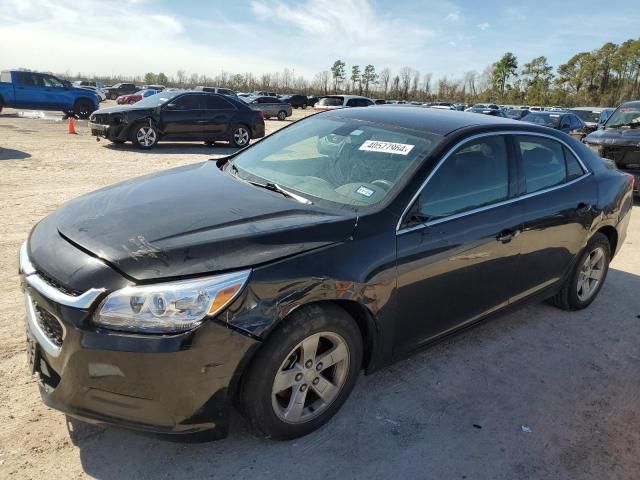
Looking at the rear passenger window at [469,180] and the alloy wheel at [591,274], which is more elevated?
the rear passenger window at [469,180]

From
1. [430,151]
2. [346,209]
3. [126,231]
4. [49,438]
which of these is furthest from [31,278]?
[430,151]

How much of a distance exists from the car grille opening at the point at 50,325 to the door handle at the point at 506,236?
260 centimetres

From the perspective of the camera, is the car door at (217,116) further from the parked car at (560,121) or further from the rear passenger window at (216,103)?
the parked car at (560,121)

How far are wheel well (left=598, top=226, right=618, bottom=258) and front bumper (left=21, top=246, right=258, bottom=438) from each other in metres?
3.70

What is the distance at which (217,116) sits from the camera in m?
14.6

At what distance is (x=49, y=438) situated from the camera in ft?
8.52

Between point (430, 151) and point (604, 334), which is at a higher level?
point (430, 151)

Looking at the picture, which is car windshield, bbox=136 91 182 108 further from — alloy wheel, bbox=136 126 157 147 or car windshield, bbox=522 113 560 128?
car windshield, bbox=522 113 560 128

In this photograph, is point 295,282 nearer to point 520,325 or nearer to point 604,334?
point 520,325

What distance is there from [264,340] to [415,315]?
1035mm

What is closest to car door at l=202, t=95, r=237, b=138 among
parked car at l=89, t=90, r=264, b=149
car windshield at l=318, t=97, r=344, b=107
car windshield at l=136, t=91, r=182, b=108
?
parked car at l=89, t=90, r=264, b=149

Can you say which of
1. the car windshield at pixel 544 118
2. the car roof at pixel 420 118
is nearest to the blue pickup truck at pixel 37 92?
the car windshield at pixel 544 118

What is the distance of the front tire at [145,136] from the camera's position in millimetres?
13266

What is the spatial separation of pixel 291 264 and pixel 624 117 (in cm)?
1037
